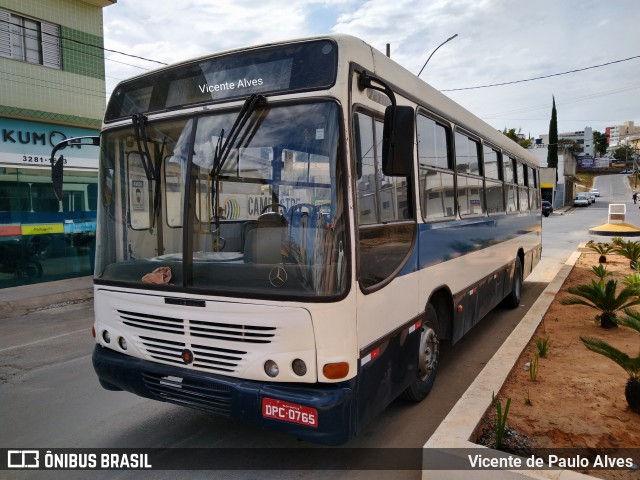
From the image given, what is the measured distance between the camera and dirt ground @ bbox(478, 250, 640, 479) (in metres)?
3.80

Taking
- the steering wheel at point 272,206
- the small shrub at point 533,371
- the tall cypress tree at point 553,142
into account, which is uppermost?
the tall cypress tree at point 553,142

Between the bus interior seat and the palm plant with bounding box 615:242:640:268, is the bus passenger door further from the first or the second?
the palm plant with bounding box 615:242:640:268

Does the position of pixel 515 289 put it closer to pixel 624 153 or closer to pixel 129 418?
pixel 129 418

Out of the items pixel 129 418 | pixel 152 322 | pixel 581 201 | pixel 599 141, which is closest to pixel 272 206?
pixel 152 322

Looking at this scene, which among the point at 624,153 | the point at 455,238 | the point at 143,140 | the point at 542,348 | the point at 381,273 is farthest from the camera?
the point at 624,153

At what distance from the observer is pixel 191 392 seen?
350 centimetres

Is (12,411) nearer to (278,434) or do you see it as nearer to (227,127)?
(278,434)

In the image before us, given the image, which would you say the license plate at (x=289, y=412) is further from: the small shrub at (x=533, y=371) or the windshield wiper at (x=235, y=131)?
the small shrub at (x=533, y=371)

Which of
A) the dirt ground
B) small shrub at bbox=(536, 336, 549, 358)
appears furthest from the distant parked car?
small shrub at bbox=(536, 336, 549, 358)

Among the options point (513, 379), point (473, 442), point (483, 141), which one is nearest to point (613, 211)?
point (483, 141)

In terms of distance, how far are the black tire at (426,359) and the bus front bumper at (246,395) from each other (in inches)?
58.5

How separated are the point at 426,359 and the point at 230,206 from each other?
91.7 inches

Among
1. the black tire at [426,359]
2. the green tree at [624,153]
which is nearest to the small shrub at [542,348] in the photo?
the black tire at [426,359]

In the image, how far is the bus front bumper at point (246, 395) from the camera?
312cm
